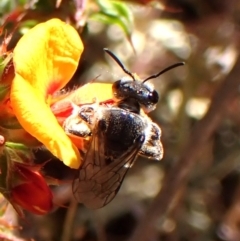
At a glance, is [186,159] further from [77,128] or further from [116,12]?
[77,128]

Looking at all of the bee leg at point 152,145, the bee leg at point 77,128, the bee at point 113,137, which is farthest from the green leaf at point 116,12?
the bee leg at point 77,128

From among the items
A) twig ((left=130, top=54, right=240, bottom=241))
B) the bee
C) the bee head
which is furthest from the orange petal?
twig ((left=130, top=54, right=240, bottom=241))

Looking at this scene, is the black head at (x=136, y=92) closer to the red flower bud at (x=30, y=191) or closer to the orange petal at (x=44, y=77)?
the orange petal at (x=44, y=77)

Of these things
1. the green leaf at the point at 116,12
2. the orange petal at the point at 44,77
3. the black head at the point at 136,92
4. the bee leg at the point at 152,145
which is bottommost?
the green leaf at the point at 116,12

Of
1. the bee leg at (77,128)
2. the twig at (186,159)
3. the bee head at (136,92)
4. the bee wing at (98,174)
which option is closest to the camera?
the bee wing at (98,174)

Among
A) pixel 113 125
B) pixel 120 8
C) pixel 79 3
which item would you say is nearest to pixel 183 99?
pixel 120 8

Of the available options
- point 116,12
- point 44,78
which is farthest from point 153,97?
point 116,12
